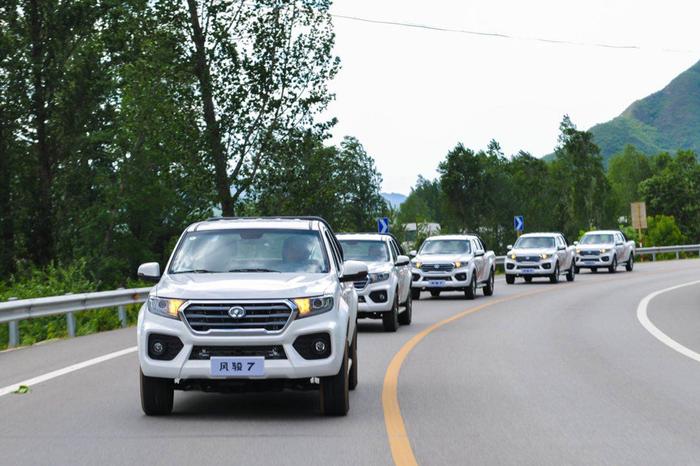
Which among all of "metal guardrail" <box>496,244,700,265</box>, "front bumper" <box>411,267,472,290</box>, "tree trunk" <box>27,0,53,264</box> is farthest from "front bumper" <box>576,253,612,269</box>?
"tree trunk" <box>27,0,53,264</box>

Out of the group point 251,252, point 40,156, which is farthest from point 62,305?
point 40,156

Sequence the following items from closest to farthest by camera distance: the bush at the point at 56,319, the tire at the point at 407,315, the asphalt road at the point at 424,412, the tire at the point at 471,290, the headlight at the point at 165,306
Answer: the asphalt road at the point at 424,412, the headlight at the point at 165,306, the bush at the point at 56,319, the tire at the point at 407,315, the tire at the point at 471,290

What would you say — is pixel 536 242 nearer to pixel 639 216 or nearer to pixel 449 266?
pixel 449 266

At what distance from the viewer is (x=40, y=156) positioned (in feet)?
157

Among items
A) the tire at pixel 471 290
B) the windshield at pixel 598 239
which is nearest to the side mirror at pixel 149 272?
the tire at pixel 471 290

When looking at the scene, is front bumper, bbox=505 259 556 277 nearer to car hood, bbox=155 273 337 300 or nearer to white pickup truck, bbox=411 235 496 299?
white pickup truck, bbox=411 235 496 299

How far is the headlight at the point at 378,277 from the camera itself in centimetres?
1967

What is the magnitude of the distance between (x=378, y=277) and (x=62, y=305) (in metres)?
5.29

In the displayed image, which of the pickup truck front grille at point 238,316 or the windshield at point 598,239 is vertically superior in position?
the pickup truck front grille at point 238,316

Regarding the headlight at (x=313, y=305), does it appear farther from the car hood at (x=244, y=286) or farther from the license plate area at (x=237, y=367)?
the license plate area at (x=237, y=367)

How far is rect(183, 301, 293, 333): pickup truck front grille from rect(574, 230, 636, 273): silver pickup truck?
41008 mm

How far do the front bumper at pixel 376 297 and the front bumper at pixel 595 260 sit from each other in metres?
31.4

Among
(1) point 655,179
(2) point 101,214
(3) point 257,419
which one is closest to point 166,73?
(2) point 101,214

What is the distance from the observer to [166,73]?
35.6m
